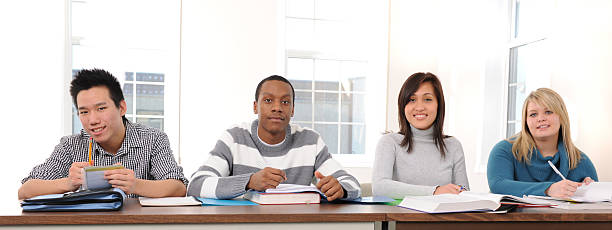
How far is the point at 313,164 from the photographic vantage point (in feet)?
7.00

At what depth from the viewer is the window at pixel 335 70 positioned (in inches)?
178

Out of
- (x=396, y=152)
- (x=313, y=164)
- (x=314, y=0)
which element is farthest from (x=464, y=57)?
(x=313, y=164)

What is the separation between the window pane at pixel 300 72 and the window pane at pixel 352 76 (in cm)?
29

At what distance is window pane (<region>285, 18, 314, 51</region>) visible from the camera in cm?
446

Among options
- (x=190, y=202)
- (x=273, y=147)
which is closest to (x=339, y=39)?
(x=273, y=147)

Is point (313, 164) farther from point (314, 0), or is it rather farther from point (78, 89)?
point (314, 0)

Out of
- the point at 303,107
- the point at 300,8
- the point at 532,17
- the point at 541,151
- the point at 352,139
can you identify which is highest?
the point at 300,8

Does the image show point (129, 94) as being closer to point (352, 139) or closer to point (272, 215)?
point (352, 139)

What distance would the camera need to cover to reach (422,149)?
227 centimetres

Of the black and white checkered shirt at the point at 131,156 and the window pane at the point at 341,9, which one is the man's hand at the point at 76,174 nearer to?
the black and white checkered shirt at the point at 131,156

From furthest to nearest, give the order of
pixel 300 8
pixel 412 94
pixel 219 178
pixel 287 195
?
pixel 300 8 → pixel 412 94 → pixel 219 178 → pixel 287 195

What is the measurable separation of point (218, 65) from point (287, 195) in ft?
8.97

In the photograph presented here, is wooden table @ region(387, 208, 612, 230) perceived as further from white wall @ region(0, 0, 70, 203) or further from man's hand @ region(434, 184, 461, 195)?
white wall @ region(0, 0, 70, 203)

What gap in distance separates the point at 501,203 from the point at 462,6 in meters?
3.32
